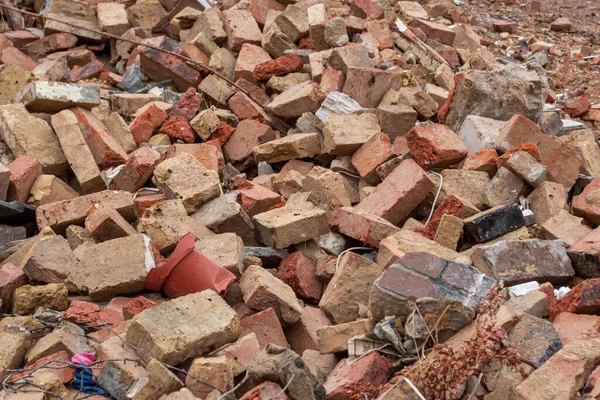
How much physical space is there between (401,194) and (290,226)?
0.82 metres

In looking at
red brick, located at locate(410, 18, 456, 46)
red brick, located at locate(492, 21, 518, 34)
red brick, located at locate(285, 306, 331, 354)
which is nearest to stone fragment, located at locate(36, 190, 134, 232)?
red brick, located at locate(285, 306, 331, 354)

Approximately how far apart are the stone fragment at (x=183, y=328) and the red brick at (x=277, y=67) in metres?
3.59

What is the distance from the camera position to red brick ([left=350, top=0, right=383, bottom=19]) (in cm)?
827

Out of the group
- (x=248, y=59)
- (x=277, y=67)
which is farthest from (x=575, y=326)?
(x=248, y=59)

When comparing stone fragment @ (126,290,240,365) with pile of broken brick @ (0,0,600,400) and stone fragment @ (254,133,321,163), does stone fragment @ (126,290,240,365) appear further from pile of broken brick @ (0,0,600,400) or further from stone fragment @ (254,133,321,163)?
stone fragment @ (254,133,321,163)

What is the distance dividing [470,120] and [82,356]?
11.5ft

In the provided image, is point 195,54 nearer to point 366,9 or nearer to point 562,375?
point 366,9

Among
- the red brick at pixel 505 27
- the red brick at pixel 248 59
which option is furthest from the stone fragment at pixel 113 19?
the red brick at pixel 505 27

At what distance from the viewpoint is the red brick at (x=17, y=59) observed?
7762mm

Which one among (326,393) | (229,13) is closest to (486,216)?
(326,393)

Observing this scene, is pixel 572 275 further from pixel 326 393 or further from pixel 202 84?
pixel 202 84

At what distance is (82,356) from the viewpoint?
368 cm

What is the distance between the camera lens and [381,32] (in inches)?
306

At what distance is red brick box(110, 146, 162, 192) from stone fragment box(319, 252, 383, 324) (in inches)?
78.3
